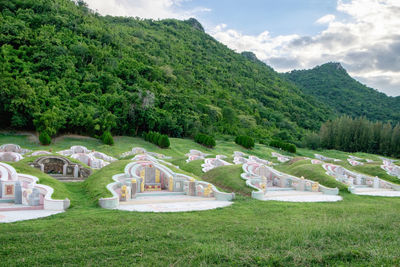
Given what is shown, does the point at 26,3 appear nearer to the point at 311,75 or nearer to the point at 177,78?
the point at 177,78

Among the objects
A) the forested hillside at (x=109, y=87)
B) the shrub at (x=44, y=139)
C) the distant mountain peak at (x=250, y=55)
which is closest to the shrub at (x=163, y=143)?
the forested hillside at (x=109, y=87)

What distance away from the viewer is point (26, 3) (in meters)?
48.0

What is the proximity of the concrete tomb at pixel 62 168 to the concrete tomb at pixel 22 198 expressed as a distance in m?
5.17

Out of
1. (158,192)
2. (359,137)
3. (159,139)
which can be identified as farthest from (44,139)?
(359,137)

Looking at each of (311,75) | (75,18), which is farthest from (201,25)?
(75,18)

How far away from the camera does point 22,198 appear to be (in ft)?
30.6

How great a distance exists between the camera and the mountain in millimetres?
74000

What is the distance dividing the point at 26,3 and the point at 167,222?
54.4m

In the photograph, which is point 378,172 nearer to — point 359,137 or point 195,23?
point 359,137

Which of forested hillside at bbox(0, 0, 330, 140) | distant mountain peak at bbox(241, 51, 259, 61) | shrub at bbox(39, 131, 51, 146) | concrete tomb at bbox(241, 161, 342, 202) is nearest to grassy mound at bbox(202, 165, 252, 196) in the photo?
concrete tomb at bbox(241, 161, 342, 202)

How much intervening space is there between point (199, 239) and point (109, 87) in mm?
37922

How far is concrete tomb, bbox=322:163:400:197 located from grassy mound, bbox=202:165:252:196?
6517 millimetres

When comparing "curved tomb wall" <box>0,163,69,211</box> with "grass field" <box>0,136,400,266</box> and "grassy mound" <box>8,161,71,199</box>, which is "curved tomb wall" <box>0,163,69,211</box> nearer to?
"grassy mound" <box>8,161,71,199</box>

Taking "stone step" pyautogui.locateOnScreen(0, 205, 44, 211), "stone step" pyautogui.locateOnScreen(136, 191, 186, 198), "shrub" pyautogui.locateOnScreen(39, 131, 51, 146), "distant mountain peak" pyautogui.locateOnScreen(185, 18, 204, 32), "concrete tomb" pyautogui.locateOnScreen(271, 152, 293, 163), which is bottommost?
"stone step" pyautogui.locateOnScreen(136, 191, 186, 198)
